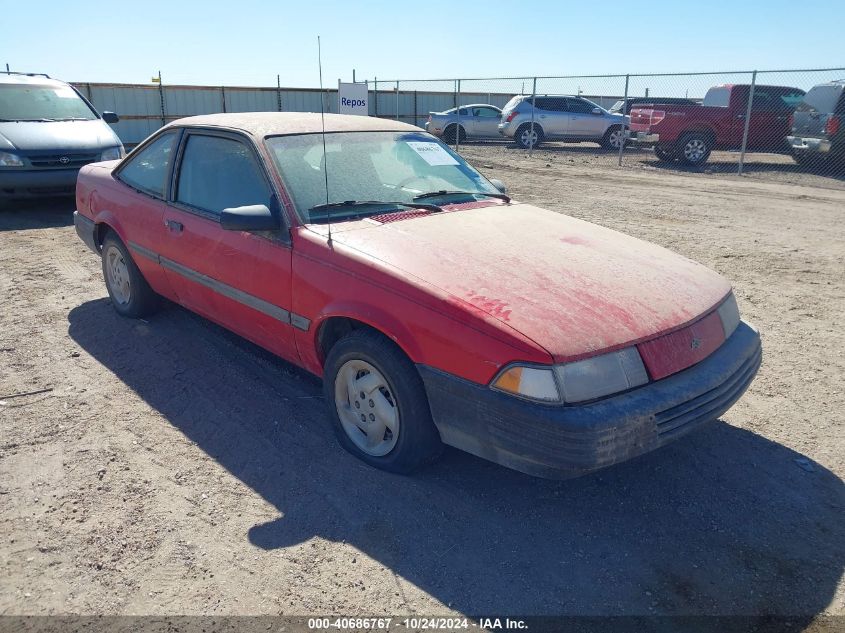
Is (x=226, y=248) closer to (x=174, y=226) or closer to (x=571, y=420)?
(x=174, y=226)

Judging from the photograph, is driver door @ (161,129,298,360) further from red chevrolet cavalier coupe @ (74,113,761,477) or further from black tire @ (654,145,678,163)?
black tire @ (654,145,678,163)

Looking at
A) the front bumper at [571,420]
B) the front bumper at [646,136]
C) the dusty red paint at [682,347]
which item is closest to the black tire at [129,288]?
the front bumper at [571,420]

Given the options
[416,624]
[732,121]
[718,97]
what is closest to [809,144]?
[732,121]

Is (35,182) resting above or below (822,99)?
below

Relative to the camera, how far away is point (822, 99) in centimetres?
1449

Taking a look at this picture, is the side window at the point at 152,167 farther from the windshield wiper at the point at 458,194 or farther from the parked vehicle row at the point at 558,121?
the parked vehicle row at the point at 558,121

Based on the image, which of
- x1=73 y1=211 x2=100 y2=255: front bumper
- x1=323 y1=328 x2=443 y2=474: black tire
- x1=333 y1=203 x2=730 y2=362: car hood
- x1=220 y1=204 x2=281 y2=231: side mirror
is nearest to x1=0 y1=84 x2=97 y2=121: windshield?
x1=73 y1=211 x2=100 y2=255: front bumper

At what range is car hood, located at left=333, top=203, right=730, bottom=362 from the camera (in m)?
2.81

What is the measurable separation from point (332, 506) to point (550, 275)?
1.46 metres

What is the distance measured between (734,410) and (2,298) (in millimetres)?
5834

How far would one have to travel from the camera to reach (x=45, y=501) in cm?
308

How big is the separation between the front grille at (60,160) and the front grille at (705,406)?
8.98m

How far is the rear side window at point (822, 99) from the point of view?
46.3 feet

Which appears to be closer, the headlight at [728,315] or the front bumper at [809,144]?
the headlight at [728,315]
